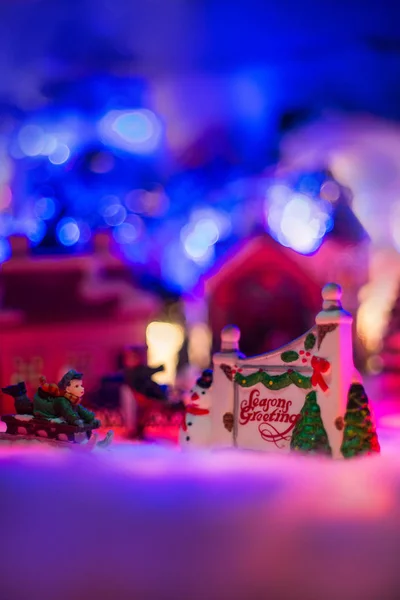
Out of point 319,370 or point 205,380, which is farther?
point 205,380

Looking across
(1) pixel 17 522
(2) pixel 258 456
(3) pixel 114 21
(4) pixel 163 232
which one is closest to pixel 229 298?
(4) pixel 163 232

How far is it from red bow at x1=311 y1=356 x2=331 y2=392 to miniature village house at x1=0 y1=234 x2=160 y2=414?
4501 millimetres

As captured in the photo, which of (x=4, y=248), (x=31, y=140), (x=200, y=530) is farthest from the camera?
(x=31, y=140)

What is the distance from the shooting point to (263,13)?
10.9 m

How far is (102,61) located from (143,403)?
9347 millimetres

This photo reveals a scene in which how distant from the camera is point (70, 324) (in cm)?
1058

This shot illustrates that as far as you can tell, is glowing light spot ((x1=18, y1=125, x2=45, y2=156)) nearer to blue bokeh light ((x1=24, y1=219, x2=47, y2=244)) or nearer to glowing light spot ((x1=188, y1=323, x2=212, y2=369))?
blue bokeh light ((x1=24, y1=219, x2=47, y2=244))

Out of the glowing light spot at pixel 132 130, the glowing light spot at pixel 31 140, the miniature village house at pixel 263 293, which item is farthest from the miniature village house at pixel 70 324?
the glowing light spot at pixel 132 130

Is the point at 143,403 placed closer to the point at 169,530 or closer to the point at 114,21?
the point at 169,530

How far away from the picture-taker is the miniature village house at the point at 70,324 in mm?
10453

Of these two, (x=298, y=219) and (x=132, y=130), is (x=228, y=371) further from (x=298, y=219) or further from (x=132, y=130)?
(x=132, y=130)

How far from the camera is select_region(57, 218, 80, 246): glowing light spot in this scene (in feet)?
47.2

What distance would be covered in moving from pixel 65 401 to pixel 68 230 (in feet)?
29.0

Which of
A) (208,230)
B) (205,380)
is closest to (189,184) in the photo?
(208,230)
